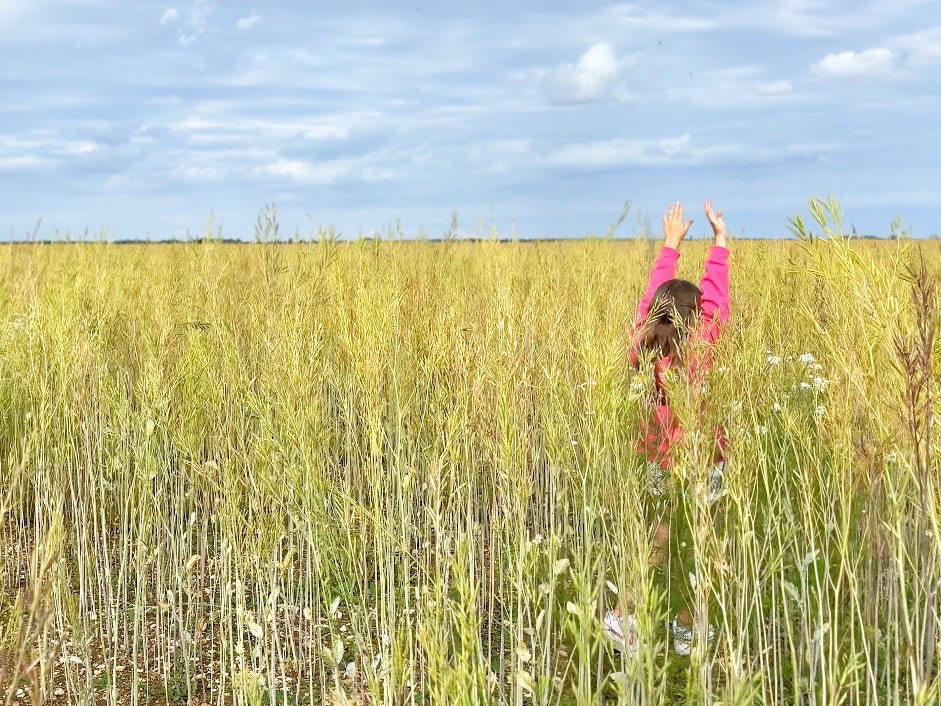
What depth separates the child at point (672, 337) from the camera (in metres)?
2.12

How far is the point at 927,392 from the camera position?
1.48 meters

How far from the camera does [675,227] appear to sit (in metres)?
3.46

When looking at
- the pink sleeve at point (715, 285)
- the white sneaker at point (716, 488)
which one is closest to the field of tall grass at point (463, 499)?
the white sneaker at point (716, 488)

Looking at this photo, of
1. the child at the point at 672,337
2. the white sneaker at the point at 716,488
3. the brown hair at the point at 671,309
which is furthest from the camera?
the brown hair at the point at 671,309

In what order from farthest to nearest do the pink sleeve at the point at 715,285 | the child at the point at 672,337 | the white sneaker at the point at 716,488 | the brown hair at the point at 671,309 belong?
the pink sleeve at the point at 715,285, the brown hair at the point at 671,309, the child at the point at 672,337, the white sneaker at the point at 716,488

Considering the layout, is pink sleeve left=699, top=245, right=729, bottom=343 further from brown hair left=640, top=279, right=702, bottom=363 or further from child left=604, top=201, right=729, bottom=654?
brown hair left=640, top=279, right=702, bottom=363

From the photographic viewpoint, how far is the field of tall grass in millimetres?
1642

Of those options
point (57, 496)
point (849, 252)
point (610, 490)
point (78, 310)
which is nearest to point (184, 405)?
point (57, 496)

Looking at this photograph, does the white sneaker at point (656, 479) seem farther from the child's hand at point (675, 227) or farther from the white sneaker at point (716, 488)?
the child's hand at point (675, 227)

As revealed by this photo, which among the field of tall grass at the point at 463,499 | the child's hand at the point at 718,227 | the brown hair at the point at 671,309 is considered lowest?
the field of tall grass at the point at 463,499

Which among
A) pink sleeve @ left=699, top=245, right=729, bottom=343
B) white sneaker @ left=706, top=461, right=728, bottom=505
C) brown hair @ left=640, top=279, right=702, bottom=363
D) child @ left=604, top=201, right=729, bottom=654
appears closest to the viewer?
white sneaker @ left=706, top=461, right=728, bottom=505

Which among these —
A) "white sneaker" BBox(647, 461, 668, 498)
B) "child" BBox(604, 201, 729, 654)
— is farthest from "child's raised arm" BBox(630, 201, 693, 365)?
"white sneaker" BBox(647, 461, 668, 498)

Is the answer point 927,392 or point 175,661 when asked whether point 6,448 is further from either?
point 927,392

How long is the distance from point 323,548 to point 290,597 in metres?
0.35
